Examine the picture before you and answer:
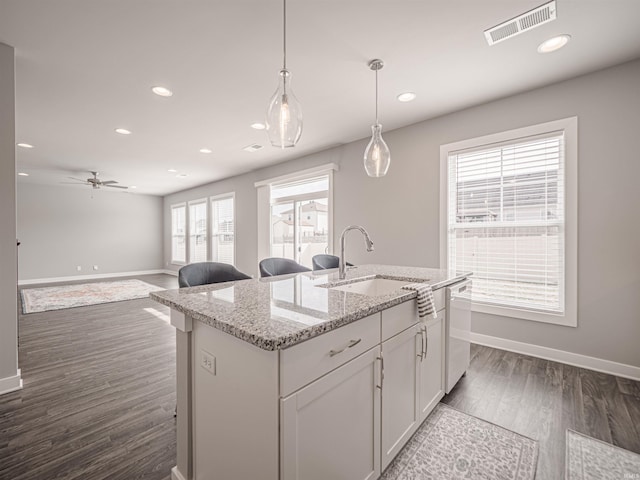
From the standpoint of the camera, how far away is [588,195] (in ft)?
8.62

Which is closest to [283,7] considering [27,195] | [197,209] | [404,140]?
[404,140]

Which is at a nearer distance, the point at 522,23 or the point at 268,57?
the point at 522,23

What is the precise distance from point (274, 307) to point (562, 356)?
3.11m

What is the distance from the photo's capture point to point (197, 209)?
8352mm

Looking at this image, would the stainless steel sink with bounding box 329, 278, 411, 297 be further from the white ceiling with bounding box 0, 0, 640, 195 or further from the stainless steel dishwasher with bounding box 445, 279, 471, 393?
the white ceiling with bounding box 0, 0, 640, 195

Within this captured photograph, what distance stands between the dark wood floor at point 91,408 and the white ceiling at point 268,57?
2.72 metres

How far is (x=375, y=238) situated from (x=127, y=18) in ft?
11.3

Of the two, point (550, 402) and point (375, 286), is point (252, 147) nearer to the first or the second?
point (375, 286)

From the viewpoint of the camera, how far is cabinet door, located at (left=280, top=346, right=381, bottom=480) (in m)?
0.93

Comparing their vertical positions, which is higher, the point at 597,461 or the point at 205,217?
the point at 205,217

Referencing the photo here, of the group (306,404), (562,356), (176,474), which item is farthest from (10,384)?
(562,356)

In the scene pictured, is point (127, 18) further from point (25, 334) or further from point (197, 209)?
point (197, 209)

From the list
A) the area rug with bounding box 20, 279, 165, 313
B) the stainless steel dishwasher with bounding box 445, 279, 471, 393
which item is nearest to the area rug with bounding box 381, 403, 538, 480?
the stainless steel dishwasher with bounding box 445, 279, 471, 393

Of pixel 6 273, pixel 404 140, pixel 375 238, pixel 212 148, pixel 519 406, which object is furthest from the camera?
pixel 212 148
